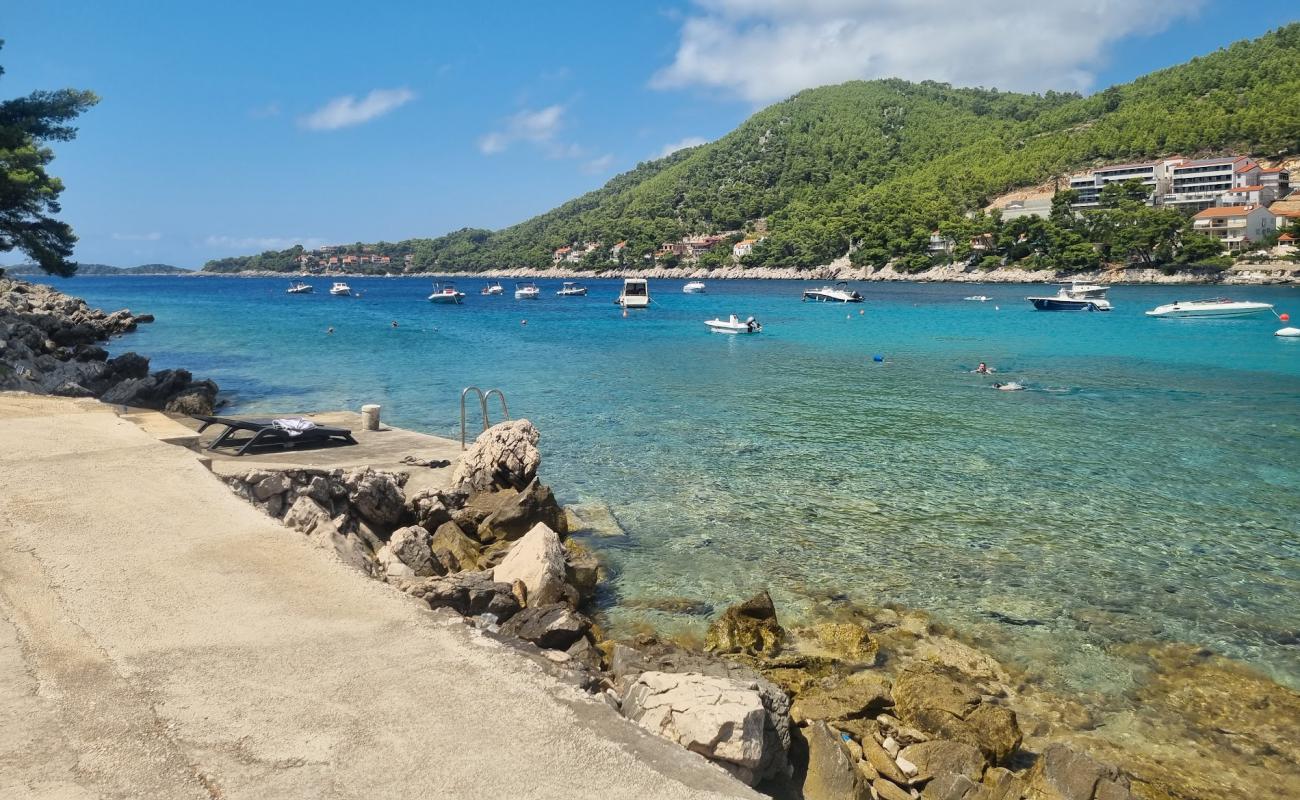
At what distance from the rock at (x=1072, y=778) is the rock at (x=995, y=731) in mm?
328

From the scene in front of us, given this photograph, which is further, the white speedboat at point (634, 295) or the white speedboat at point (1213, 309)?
the white speedboat at point (634, 295)

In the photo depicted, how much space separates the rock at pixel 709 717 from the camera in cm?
562

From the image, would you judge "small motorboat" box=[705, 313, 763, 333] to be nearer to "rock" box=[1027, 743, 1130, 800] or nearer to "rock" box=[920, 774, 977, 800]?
"rock" box=[1027, 743, 1130, 800]

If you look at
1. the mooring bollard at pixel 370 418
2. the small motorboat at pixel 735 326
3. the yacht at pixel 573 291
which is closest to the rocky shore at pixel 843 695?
the mooring bollard at pixel 370 418

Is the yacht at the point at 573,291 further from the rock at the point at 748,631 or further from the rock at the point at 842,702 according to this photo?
the rock at the point at 842,702

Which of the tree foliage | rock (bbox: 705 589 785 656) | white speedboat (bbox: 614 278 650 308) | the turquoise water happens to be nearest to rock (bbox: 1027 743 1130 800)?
the turquoise water

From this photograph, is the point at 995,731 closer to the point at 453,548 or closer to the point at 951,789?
the point at 951,789

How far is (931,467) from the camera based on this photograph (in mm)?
18078

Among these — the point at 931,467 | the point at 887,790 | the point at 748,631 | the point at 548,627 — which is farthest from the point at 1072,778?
the point at 931,467

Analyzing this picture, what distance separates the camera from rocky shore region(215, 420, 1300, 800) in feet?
20.9

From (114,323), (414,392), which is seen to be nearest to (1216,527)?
(414,392)

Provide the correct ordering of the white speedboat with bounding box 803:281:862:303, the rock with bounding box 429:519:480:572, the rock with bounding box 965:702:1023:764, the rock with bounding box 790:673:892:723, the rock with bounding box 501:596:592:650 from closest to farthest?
the rock with bounding box 965:702:1023:764, the rock with bounding box 790:673:892:723, the rock with bounding box 501:596:592:650, the rock with bounding box 429:519:480:572, the white speedboat with bounding box 803:281:862:303

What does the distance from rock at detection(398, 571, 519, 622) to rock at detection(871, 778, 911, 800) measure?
4.11m

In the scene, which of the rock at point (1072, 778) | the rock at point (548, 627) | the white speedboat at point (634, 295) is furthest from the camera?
the white speedboat at point (634, 295)
